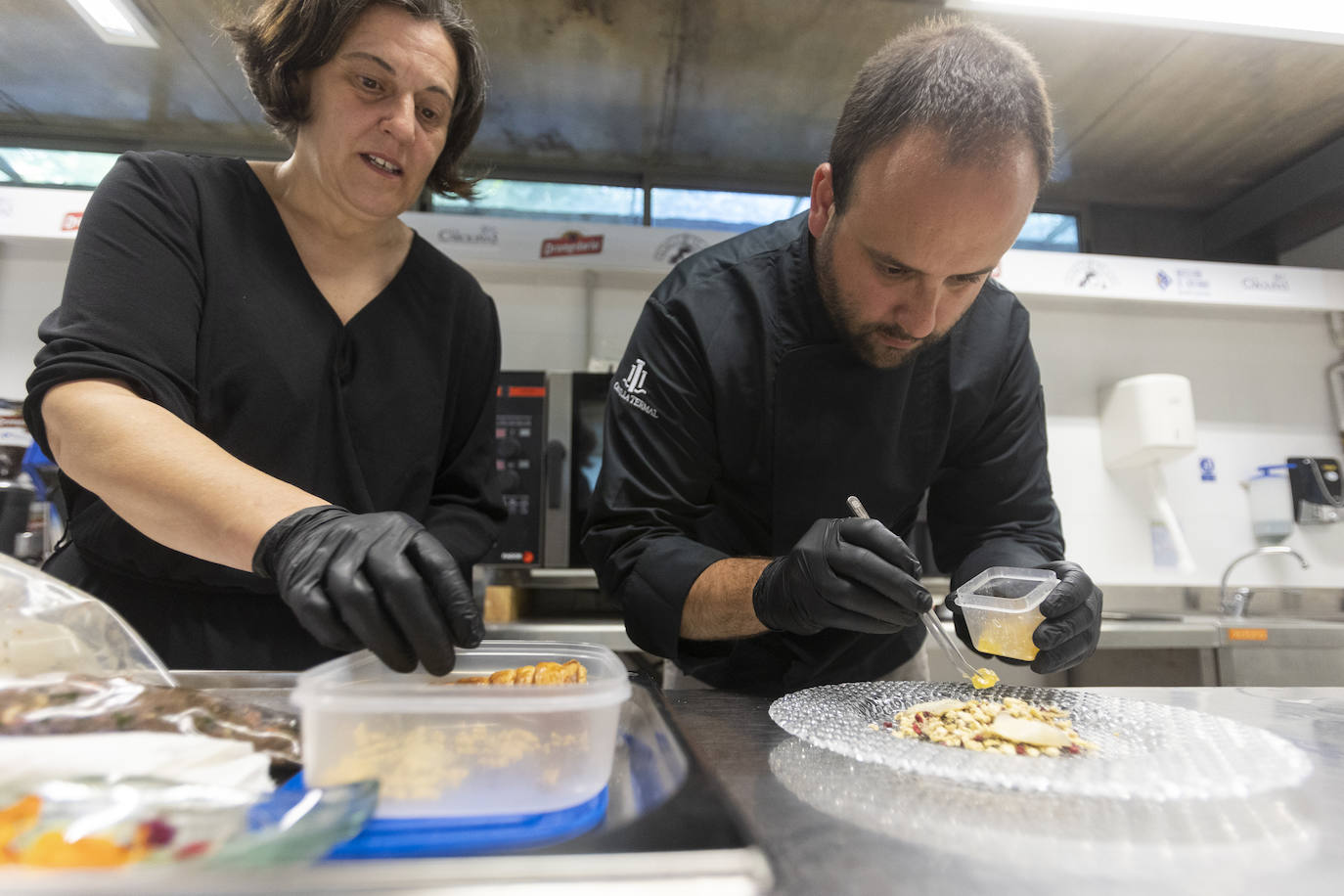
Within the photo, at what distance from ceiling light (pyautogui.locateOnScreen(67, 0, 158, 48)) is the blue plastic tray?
3.15m

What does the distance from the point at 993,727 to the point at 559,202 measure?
3430mm

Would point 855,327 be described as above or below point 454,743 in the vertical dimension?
above

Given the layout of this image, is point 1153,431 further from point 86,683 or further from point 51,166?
point 51,166

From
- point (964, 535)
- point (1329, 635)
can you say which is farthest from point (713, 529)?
point (1329, 635)

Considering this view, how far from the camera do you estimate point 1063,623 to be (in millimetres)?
928

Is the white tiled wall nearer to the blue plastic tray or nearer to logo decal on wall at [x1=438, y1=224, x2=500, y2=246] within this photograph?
logo decal on wall at [x1=438, y1=224, x2=500, y2=246]

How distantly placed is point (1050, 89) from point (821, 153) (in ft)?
3.16

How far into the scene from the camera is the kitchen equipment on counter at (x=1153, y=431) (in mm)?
3035

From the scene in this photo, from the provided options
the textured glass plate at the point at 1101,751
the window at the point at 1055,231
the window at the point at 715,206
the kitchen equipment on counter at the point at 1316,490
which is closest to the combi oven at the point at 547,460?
the window at the point at 715,206

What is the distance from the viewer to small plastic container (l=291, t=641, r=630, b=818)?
46cm

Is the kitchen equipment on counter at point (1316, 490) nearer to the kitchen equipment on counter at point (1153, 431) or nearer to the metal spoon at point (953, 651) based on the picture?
the kitchen equipment on counter at point (1153, 431)

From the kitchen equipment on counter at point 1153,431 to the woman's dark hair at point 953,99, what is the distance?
8.31ft

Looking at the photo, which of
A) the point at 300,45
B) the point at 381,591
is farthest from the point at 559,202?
the point at 381,591

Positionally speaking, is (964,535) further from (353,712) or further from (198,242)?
(198,242)
